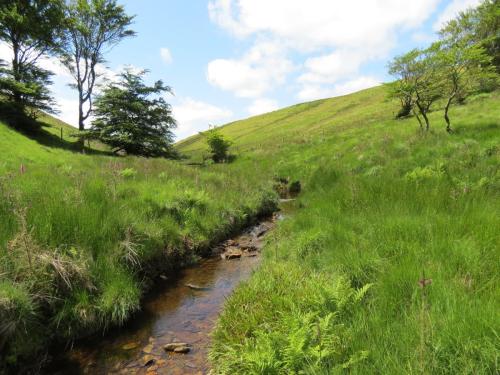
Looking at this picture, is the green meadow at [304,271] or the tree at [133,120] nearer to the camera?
the green meadow at [304,271]

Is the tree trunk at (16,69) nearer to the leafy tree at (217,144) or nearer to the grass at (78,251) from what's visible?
the leafy tree at (217,144)

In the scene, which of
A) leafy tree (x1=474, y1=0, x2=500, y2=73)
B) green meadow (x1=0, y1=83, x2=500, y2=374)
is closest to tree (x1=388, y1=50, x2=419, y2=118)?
green meadow (x1=0, y1=83, x2=500, y2=374)

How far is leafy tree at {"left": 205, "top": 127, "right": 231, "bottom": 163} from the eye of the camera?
34750mm

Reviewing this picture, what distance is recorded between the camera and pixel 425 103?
62.6ft

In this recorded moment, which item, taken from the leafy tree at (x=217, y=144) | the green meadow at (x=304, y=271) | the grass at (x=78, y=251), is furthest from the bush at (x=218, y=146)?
the grass at (x=78, y=251)

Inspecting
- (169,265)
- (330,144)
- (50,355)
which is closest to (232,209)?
(169,265)

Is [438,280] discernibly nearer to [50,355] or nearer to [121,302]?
[121,302]

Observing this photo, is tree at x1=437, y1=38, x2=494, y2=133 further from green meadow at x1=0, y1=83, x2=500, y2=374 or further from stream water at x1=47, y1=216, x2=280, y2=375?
stream water at x1=47, y1=216, x2=280, y2=375

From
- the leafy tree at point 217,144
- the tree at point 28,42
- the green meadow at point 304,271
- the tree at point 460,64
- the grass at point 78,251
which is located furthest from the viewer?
the leafy tree at point 217,144

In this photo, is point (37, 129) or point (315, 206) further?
point (37, 129)

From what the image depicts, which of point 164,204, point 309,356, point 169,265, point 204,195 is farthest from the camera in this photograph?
point 204,195

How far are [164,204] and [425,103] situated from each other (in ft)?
56.6

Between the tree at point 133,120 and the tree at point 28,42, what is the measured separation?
14.4 feet

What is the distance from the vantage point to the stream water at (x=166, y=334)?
4535 mm
